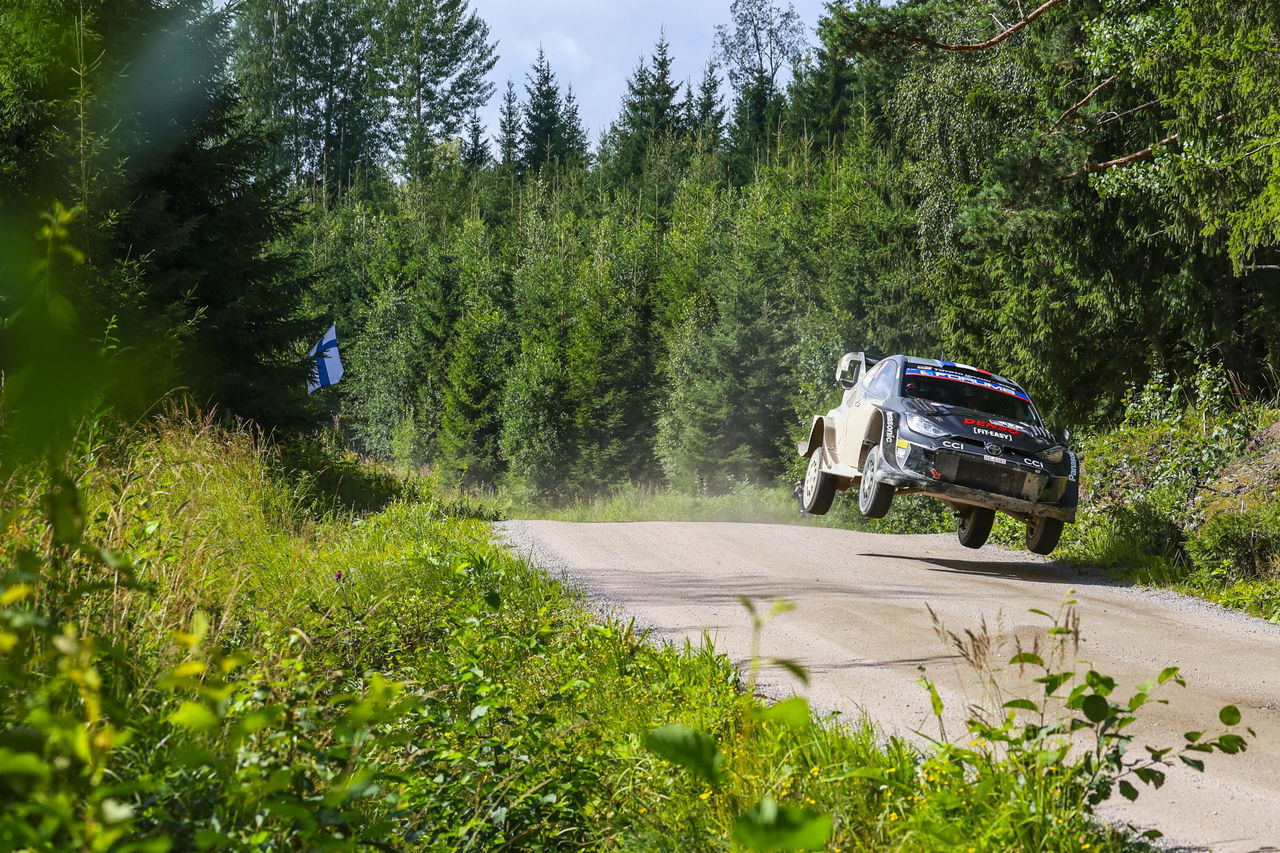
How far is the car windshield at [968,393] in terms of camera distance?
13125 mm

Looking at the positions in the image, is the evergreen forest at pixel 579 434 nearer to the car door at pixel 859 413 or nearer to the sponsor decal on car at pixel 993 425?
the sponsor decal on car at pixel 993 425

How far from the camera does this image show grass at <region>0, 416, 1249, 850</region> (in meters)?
2.21

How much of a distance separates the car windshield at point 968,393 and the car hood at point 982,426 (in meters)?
0.33

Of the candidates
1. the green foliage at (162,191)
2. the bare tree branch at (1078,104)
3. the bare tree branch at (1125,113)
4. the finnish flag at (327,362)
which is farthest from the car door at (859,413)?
the finnish flag at (327,362)

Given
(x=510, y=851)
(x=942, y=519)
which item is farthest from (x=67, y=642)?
(x=942, y=519)

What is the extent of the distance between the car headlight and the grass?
5.70m

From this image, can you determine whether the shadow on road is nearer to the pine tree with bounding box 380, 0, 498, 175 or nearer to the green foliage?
the green foliage

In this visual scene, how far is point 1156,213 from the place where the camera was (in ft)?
55.6

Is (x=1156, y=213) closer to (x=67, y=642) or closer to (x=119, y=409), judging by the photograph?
(x=119, y=409)

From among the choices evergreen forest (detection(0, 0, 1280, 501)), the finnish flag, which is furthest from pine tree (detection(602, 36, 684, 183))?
the finnish flag

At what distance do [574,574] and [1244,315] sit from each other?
12114 mm

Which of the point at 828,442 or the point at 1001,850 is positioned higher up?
the point at 828,442

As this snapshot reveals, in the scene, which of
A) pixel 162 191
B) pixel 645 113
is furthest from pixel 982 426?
pixel 645 113

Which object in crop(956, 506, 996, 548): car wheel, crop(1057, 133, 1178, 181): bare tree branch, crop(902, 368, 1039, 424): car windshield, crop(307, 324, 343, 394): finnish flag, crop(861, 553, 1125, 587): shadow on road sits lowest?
crop(861, 553, 1125, 587): shadow on road
